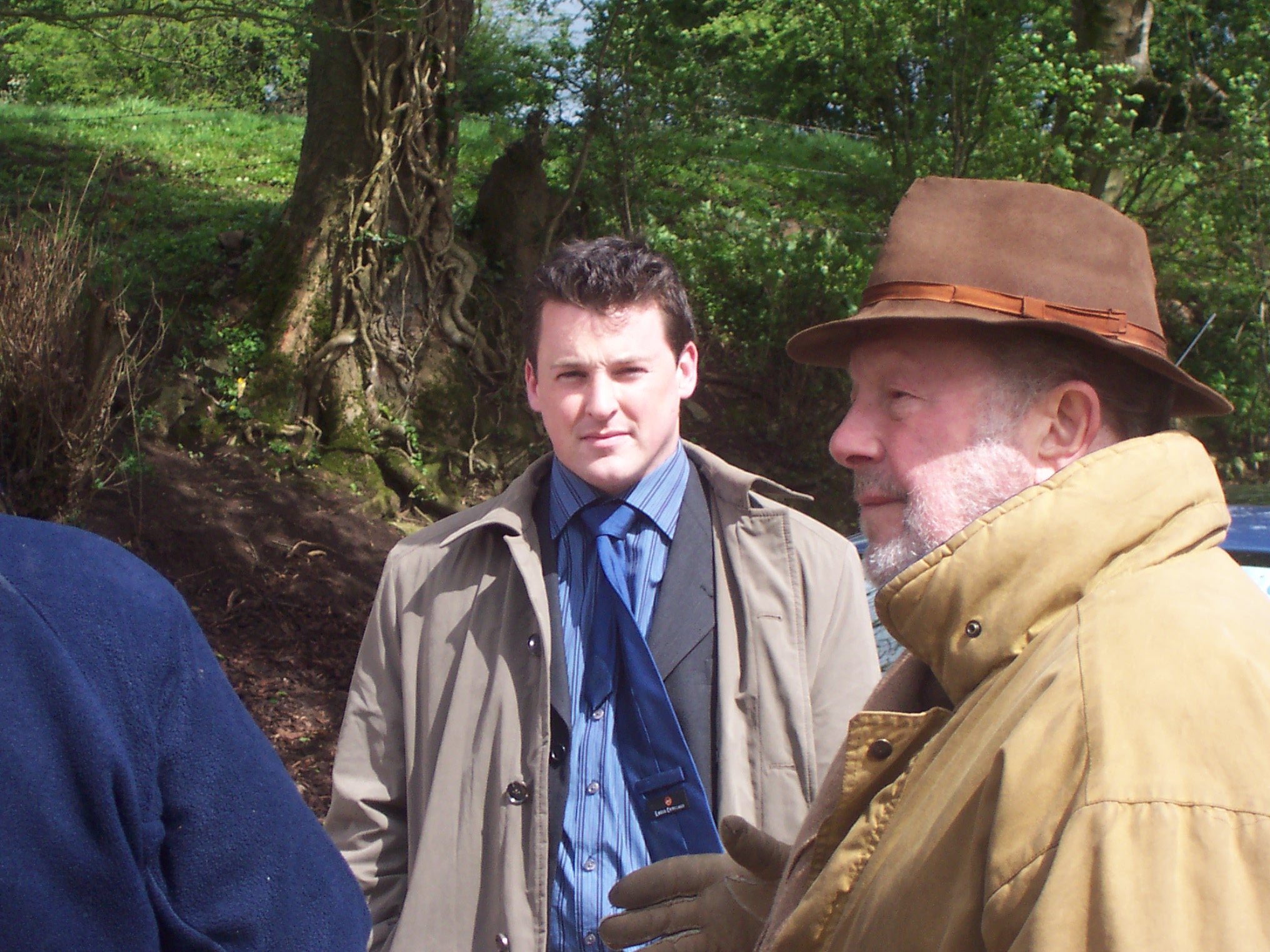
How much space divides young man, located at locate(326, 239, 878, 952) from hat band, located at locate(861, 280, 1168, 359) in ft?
3.17

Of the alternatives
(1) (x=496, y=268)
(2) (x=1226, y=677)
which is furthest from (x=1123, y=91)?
(2) (x=1226, y=677)

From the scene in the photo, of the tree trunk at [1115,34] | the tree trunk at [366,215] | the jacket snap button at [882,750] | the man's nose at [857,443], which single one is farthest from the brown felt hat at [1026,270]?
the tree trunk at [1115,34]

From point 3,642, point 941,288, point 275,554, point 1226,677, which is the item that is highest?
point 941,288

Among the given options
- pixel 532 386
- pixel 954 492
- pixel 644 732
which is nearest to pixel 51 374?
pixel 532 386

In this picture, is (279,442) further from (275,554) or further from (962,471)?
(962,471)

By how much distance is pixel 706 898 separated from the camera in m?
1.99

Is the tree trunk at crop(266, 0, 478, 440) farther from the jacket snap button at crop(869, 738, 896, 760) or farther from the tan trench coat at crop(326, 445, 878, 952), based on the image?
the jacket snap button at crop(869, 738, 896, 760)

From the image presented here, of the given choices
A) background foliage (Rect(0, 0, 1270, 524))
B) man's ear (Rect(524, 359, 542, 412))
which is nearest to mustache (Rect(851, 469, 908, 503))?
man's ear (Rect(524, 359, 542, 412))

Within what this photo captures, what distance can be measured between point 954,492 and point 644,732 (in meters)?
0.99

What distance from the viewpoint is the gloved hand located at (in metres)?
1.88

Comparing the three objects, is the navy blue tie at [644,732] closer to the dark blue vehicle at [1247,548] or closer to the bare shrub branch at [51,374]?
the dark blue vehicle at [1247,548]

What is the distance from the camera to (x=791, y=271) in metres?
9.59

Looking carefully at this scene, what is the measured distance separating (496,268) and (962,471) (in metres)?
7.62

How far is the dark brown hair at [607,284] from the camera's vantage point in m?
2.62
